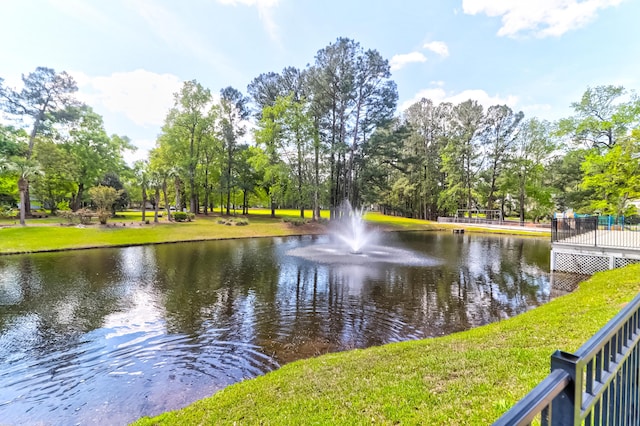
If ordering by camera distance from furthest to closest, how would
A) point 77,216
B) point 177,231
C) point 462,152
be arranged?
point 462,152, point 177,231, point 77,216

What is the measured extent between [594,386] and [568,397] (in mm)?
587

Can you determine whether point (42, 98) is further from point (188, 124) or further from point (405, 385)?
point (405, 385)

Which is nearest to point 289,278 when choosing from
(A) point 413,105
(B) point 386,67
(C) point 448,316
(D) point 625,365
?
(C) point 448,316

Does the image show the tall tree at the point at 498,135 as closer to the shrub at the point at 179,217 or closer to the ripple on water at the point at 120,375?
the shrub at the point at 179,217

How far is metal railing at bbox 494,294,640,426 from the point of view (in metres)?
1.05

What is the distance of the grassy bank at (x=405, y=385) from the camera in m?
3.19

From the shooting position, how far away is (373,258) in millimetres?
16297

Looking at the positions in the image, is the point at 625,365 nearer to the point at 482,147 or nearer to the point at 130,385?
the point at 130,385

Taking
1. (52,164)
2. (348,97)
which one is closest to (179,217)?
(52,164)

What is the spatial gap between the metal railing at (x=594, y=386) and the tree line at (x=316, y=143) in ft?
95.4

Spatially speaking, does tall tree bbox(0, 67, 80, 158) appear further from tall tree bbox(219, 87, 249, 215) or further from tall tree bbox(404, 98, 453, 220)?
tall tree bbox(404, 98, 453, 220)

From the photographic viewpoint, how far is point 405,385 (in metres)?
3.75

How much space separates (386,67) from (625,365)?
114 ft

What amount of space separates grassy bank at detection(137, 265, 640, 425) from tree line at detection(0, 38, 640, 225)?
25.9 meters
